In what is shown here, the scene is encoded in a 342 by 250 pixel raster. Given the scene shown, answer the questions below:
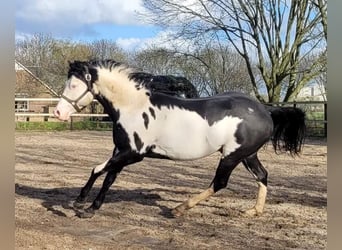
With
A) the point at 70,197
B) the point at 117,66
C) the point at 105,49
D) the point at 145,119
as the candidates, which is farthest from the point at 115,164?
the point at 105,49

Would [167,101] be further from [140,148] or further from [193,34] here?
[193,34]

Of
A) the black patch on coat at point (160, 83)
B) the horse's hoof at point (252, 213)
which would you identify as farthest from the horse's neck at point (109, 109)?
the horse's hoof at point (252, 213)

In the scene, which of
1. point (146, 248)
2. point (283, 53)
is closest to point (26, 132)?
point (283, 53)

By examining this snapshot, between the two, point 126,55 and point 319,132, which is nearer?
point 319,132

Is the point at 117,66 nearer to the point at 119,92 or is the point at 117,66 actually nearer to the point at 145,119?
the point at 119,92

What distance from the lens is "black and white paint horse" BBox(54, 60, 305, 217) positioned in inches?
157

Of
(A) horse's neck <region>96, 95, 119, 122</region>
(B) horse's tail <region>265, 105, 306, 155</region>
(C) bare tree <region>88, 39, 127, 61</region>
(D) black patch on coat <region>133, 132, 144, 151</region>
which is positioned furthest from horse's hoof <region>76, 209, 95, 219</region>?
(C) bare tree <region>88, 39, 127, 61</region>

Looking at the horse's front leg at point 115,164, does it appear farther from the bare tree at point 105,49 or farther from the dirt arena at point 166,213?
the bare tree at point 105,49

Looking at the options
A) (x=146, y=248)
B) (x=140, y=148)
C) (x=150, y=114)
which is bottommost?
(x=146, y=248)

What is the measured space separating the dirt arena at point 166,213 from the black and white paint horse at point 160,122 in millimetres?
274

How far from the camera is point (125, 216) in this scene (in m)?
4.16

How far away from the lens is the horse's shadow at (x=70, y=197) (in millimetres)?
4441

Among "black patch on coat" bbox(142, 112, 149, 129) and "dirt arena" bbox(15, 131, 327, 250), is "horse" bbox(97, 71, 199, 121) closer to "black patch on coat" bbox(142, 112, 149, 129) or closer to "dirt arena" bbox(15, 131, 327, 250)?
"black patch on coat" bbox(142, 112, 149, 129)

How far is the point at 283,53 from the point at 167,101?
11.1 m
